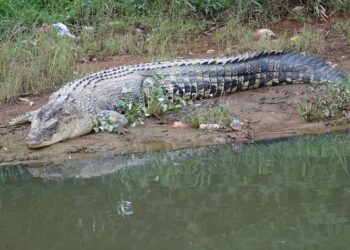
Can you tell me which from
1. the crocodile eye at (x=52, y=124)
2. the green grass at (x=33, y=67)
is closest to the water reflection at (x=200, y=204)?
the crocodile eye at (x=52, y=124)

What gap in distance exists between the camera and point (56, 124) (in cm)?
658

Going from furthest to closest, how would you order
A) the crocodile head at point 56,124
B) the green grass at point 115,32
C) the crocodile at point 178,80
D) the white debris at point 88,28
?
the white debris at point 88,28
the green grass at point 115,32
the crocodile at point 178,80
the crocodile head at point 56,124

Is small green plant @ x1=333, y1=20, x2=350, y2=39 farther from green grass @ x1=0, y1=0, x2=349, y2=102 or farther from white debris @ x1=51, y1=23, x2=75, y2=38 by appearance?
white debris @ x1=51, y1=23, x2=75, y2=38

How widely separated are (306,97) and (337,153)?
64.3 inches

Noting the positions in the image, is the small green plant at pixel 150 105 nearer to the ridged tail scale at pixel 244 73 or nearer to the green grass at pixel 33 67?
the ridged tail scale at pixel 244 73

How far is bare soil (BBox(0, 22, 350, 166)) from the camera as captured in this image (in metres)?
6.25

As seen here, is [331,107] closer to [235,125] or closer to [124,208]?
[235,125]

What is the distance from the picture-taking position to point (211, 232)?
412 centimetres

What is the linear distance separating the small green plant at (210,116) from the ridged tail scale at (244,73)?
66cm

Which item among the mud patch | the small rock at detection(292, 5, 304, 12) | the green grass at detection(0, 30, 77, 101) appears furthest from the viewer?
the small rock at detection(292, 5, 304, 12)

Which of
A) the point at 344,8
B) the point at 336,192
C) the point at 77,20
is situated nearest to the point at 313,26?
the point at 344,8

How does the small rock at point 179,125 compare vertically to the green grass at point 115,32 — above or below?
below

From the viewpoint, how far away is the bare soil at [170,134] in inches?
→ 246

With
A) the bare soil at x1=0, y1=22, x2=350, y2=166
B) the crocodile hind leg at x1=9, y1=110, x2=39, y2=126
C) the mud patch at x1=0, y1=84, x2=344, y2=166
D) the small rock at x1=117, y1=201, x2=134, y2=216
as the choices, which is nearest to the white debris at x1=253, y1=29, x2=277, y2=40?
the bare soil at x1=0, y1=22, x2=350, y2=166
